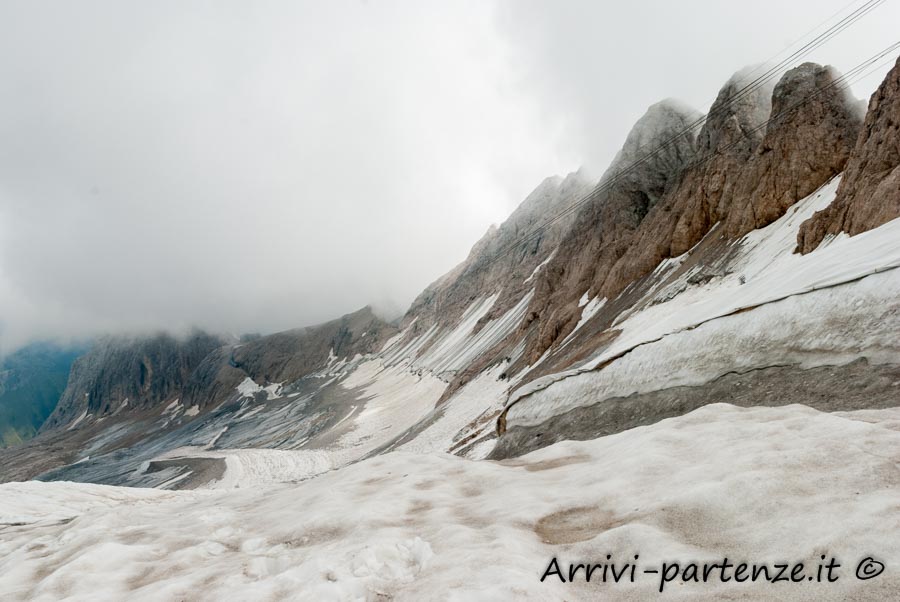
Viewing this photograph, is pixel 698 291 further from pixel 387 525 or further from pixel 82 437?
pixel 82 437

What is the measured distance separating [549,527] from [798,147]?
111ft

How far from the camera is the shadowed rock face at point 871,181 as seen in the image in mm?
16203

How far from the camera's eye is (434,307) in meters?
149

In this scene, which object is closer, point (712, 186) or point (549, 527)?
point (549, 527)

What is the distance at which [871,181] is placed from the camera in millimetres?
17938

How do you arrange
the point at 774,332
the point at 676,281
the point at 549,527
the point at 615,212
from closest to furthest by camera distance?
the point at 549,527 → the point at 774,332 → the point at 676,281 → the point at 615,212

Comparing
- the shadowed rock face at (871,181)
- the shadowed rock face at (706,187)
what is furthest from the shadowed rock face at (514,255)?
the shadowed rock face at (871,181)

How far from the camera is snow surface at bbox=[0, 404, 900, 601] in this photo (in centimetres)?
388

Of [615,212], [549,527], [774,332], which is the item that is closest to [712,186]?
[615,212]

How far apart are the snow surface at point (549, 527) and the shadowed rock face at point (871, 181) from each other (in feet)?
48.9

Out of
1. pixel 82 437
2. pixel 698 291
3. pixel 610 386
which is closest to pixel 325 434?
pixel 698 291

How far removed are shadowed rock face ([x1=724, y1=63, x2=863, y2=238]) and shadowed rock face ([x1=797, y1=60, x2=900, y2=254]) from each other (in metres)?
6.97

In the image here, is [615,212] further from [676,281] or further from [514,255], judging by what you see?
[514,255]

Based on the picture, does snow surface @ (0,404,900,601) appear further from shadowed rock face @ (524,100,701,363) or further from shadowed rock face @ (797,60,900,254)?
shadowed rock face @ (524,100,701,363)
